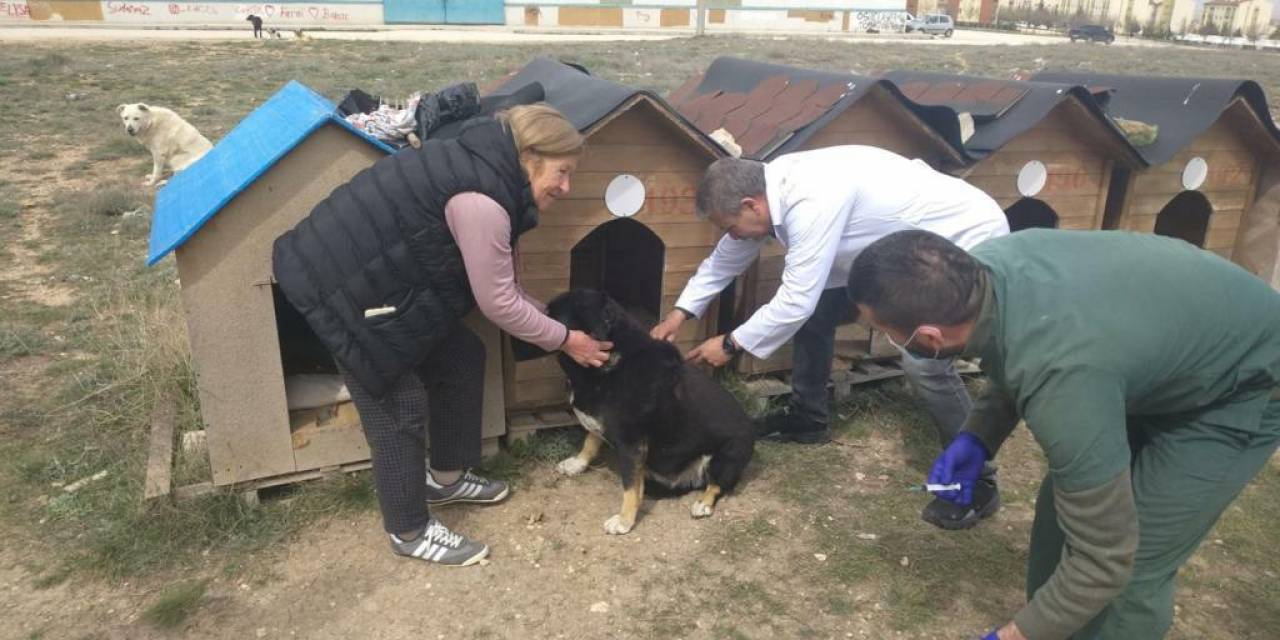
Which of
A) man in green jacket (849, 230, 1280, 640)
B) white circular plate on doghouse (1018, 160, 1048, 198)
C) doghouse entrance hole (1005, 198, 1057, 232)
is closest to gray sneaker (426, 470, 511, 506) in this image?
man in green jacket (849, 230, 1280, 640)

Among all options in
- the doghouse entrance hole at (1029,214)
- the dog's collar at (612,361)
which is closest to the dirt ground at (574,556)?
the dog's collar at (612,361)

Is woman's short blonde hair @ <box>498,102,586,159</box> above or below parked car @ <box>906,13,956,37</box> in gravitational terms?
below

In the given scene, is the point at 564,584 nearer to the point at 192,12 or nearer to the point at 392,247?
the point at 392,247

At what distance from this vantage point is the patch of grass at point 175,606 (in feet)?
10.1

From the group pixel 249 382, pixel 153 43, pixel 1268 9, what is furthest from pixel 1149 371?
pixel 1268 9

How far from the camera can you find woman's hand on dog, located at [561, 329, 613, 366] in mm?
3346

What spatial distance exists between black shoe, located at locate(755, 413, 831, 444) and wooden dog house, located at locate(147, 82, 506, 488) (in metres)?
1.66

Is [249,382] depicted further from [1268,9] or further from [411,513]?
[1268,9]

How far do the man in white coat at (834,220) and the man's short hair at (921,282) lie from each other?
125cm

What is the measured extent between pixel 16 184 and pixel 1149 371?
1104 cm

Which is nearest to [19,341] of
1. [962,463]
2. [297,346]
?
[297,346]

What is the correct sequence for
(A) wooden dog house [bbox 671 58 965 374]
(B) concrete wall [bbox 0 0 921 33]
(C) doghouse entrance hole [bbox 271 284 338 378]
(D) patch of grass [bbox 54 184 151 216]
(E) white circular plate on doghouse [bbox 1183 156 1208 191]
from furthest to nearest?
(B) concrete wall [bbox 0 0 921 33] < (D) patch of grass [bbox 54 184 151 216] < (E) white circular plate on doghouse [bbox 1183 156 1208 191] < (A) wooden dog house [bbox 671 58 965 374] < (C) doghouse entrance hole [bbox 271 284 338 378]

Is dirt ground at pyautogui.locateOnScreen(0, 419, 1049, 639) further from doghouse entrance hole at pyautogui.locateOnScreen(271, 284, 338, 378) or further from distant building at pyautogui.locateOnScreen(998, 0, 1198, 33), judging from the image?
distant building at pyautogui.locateOnScreen(998, 0, 1198, 33)

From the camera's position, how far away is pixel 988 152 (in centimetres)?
462
